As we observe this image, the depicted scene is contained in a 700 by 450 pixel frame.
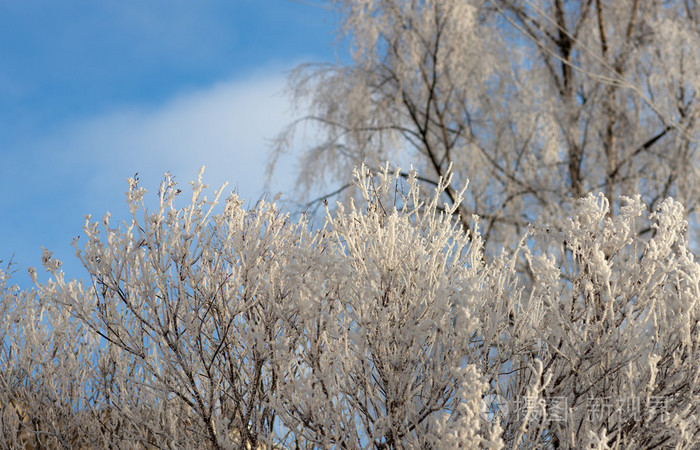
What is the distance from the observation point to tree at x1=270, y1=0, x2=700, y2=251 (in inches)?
340

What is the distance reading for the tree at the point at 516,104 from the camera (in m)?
8.65

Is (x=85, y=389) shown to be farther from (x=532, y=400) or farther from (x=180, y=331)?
(x=532, y=400)

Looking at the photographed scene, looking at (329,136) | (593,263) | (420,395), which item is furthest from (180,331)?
(329,136)

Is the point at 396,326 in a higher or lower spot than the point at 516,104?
lower

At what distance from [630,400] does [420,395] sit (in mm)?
996

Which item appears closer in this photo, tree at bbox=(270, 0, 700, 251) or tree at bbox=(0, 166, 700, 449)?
tree at bbox=(0, 166, 700, 449)

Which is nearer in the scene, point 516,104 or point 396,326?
point 396,326

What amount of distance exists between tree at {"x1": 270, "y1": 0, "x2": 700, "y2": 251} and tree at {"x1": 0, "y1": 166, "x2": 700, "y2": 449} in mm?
4984

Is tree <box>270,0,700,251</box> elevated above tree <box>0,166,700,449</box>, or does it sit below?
above

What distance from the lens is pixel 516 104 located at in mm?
8773

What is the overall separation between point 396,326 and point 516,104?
634 centimetres

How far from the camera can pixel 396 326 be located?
121 inches

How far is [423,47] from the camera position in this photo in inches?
346

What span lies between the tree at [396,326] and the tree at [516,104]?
4984 mm
